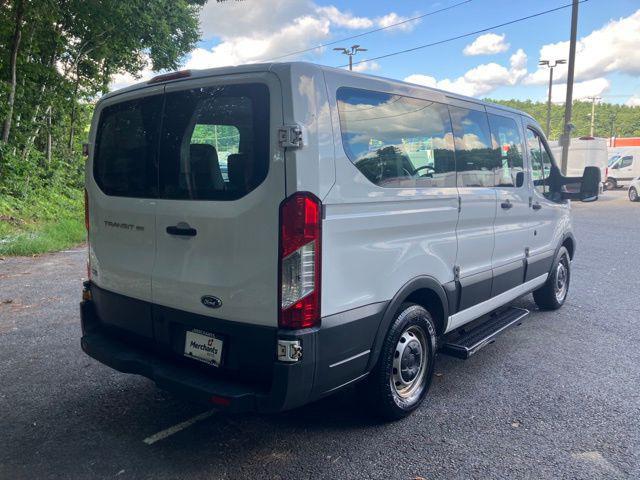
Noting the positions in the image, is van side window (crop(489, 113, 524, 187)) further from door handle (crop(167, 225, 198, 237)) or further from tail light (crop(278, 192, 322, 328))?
door handle (crop(167, 225, 198, 237))

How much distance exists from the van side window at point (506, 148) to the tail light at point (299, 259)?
2.43 m

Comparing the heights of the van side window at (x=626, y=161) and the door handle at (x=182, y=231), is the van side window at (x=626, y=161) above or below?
above

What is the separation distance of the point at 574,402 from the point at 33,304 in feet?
19.0

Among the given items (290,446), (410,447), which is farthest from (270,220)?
(410,447)

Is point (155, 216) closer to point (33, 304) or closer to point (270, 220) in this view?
point (270, 220)

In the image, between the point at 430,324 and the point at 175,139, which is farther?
the point at 430,324

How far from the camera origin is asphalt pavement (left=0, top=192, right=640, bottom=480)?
2.84 meters

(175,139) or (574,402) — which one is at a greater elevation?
(175,139)

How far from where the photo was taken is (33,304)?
6.13 m

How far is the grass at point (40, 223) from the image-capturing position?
954cm

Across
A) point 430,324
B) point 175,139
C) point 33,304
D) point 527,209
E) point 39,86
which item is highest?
point 39,86

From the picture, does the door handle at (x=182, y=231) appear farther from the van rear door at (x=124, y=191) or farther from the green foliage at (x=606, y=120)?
the green foliage at (x=606, y=120)

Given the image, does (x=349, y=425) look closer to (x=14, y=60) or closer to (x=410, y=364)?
(x=410, y=364)

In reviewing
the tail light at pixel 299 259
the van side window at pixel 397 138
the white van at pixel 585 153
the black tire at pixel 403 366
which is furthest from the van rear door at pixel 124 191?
the white van at pixel 585 153
